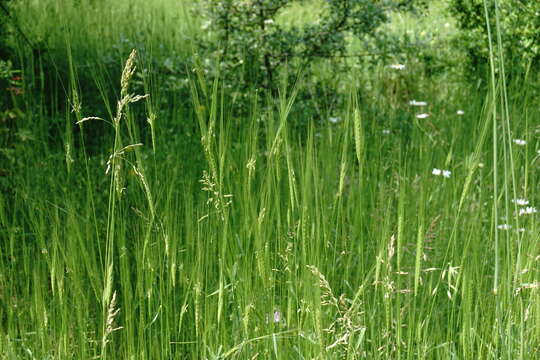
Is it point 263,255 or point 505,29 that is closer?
point 263,255

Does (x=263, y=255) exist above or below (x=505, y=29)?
below

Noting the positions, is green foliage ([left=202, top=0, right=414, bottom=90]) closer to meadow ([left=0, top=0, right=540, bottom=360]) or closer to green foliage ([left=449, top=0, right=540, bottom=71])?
green foliage ([left=449, top=0, right=540, bottom=71])

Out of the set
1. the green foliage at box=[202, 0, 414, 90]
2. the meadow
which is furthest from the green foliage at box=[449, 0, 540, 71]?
the meadow

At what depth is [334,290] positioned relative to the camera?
183 cm

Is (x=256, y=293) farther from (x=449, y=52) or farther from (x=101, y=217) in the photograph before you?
(x=449, y=52)

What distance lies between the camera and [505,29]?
4.32m

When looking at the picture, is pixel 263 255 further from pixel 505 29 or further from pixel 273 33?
pixel 505 29

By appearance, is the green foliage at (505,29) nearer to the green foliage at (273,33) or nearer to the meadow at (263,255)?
the green foliage at (273,33)

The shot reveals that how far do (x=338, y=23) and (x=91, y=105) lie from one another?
1534 mm

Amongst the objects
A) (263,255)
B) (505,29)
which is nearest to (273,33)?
(505,29)

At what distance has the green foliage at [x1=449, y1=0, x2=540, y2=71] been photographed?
3854 mm

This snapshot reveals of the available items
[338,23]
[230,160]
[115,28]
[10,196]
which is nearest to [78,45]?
[115,28]

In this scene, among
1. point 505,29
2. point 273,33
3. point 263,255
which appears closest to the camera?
point 263,255

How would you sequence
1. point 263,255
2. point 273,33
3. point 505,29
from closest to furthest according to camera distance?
point 263,255
point 273,33
point 505,29
